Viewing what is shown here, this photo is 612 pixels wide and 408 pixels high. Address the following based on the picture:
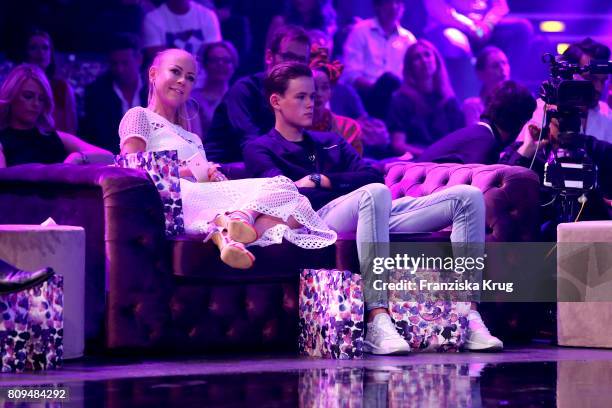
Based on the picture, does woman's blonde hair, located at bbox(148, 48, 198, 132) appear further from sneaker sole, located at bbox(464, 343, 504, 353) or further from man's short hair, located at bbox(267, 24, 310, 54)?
sneaker sole, located at bbox(464, 343, 504, 353)

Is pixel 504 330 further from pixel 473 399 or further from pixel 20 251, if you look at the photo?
pixel 20 251

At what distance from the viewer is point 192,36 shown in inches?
277

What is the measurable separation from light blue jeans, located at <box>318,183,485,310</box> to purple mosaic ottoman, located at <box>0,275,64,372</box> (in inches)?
45.0

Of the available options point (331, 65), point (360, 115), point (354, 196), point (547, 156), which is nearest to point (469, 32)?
point (360, 115)

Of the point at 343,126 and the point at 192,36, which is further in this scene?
the point at 192,36

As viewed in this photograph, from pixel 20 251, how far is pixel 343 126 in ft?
9.62

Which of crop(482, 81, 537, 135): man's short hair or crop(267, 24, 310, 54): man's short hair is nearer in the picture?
crop(482, 81, 537, 135): man's short hair

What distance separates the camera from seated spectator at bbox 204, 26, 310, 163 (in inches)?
223

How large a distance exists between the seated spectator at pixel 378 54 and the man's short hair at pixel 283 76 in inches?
108

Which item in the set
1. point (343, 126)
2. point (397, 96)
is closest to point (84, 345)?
point (343, 126)

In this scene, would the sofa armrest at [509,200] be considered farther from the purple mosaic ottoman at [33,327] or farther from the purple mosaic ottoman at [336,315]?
the purple mosaic ottoman at [33,327]

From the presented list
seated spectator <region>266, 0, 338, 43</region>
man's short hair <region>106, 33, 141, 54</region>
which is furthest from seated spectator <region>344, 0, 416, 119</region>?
man's short hair <region>106, 33, 141, 54</region>

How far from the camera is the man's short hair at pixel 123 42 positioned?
6742 millimetres

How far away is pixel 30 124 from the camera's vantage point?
5.38 metres
